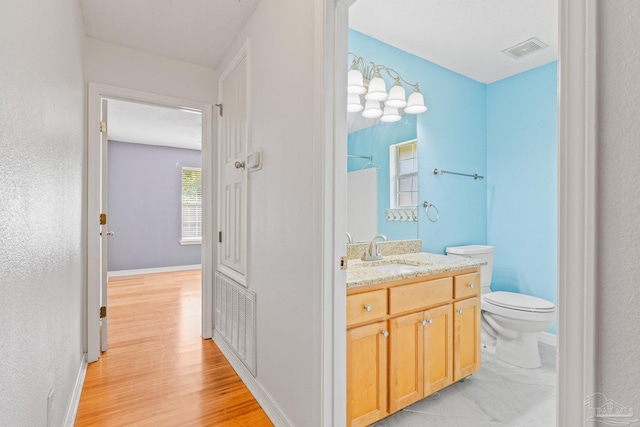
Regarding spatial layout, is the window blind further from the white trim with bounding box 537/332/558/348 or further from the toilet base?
the white trim with bounding box 537/332/558/348

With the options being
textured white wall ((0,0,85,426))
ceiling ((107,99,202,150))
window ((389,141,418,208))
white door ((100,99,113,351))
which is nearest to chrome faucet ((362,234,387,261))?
window ((389,141,418,208))

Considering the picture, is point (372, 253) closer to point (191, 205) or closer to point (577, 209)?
point (577, 209)

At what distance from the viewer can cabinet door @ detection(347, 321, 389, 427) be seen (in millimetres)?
1476

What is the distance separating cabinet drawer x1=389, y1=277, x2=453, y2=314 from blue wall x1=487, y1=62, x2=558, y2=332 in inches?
60.7

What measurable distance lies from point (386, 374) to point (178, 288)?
4098 mm

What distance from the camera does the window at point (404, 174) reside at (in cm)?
262

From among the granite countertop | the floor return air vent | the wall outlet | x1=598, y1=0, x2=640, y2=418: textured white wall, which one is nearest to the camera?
x1=598, y1=0, x2=640, y2=418: textured white wall

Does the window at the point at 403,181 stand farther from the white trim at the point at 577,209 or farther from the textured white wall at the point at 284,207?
the white trim at the point at 577,209

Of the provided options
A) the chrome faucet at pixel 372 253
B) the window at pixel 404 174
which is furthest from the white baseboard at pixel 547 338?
the chrome faucet at pixel 372 253

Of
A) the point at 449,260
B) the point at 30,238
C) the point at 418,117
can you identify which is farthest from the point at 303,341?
the point at 418,117

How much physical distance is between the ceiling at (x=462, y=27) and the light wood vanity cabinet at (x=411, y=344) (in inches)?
73.4

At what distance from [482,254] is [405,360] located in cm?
167

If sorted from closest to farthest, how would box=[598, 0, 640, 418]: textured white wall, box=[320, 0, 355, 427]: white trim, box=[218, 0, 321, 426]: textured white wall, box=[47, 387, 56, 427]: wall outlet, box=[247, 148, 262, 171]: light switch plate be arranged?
box=[598, 0, 640, 418]: textured white wall
box=[47, 387, 56, 427]: wall outlet
box=[320, 0, 355, 427]: white trim
box=[218, 0, 321, 426]: textured white wall
box=[247, 148, 262, 171]: light switch plate

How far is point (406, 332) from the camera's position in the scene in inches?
67.0
